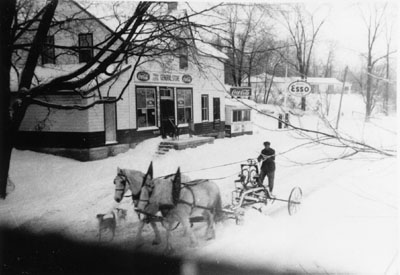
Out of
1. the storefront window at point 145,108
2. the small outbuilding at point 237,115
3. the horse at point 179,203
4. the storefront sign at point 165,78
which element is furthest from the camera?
the storefront sign at point 165,78

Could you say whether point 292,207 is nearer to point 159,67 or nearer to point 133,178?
point 133,178

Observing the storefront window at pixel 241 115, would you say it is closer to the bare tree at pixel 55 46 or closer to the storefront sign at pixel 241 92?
the storefront sign at pixel 241 92

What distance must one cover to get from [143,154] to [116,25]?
5.98 ft

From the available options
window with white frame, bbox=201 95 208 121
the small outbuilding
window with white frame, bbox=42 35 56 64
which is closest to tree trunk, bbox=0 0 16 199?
window with white frame, bbox=42 35 56 64

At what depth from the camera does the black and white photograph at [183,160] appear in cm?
460

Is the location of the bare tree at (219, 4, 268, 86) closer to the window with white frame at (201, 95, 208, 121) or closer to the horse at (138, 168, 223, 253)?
the window with white frame at (201, 95, 208, 121)

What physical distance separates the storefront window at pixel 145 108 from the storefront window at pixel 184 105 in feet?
1.22

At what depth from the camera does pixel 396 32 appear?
4.45 meters

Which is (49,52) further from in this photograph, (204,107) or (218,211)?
(218,211)

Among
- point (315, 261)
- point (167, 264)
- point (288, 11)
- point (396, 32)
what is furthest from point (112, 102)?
point (396, 32)

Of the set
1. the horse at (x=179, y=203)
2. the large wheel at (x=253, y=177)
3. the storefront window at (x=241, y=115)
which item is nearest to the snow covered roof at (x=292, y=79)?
the storefront window at (x=241, y=115)

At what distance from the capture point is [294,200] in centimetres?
470

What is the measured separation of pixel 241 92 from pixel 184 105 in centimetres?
93

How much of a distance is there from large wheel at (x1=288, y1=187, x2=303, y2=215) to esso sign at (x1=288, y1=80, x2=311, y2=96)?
1256 mm
